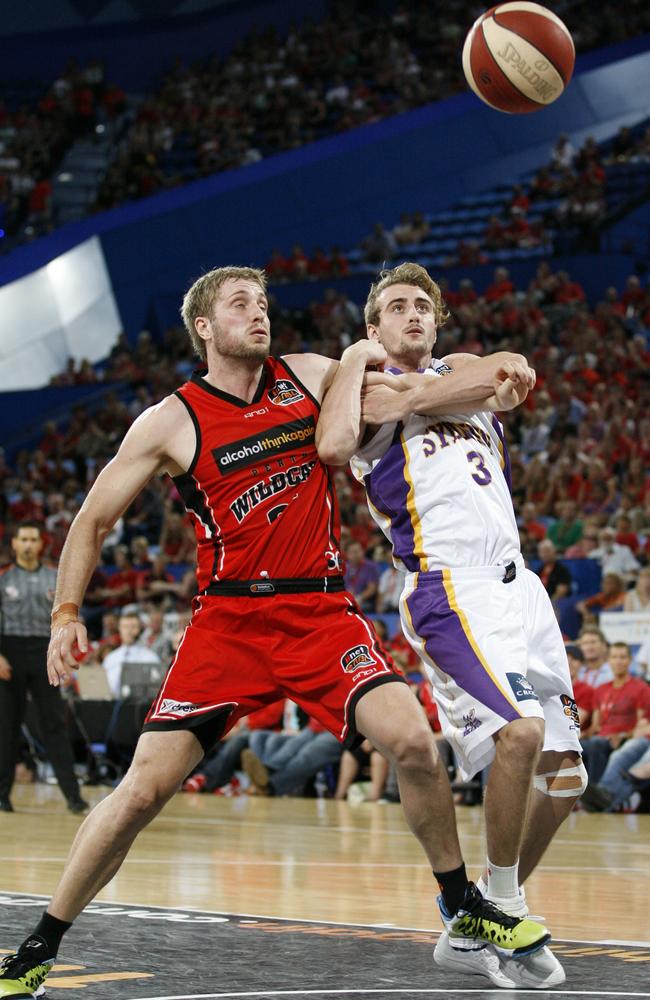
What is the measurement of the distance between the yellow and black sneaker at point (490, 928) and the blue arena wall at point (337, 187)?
21557 mm

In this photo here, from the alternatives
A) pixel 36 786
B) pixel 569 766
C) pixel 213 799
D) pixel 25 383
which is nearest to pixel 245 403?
pixel 569 766

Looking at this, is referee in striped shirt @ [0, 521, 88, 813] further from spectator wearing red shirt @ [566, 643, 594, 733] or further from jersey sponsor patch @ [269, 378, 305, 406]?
jersey sponsor patch @ [269, 378, 305, 406]

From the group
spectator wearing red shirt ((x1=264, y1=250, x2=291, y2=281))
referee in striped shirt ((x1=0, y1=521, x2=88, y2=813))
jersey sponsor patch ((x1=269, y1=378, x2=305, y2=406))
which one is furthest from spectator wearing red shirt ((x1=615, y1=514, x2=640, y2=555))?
spectator wearing red shirt ((x1=264, y1=250, x2=291, y2=281))

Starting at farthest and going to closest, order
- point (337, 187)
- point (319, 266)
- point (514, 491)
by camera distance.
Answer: point (337, 187), point (319, 266), point (514, 491)

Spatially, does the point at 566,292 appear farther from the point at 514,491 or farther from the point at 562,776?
the point at 562,776

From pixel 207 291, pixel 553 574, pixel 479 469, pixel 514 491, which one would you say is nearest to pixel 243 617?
pixel 479 469

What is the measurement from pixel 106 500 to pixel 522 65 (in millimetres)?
4528

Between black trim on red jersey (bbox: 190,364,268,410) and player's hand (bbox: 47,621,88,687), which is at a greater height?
black trim on red jersey (bbox: 190,364,268,410)

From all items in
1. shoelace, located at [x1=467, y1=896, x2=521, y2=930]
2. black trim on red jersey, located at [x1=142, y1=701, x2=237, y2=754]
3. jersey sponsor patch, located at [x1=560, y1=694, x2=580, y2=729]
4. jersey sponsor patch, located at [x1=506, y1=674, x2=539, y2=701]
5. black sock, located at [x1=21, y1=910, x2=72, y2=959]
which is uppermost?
black trim on red jersey, located at [x1=142, y1=701, x2=237, y2=754]

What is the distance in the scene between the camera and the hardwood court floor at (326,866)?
19.3 feet

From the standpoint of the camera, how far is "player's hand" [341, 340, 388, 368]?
495cm

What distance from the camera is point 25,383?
25.6 m

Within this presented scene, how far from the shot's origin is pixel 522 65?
7.86m

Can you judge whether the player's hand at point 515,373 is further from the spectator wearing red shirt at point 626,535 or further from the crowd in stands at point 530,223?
the crowd in stands at point 530,223
